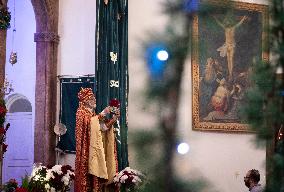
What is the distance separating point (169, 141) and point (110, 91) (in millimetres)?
7567

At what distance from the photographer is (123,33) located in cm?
888

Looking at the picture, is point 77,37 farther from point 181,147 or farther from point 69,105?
point 181,147

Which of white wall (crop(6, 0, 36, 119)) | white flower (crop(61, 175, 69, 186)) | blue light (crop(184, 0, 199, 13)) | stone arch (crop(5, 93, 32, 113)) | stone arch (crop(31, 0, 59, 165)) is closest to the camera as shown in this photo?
blue light (crop(184, 0, 199, 13))

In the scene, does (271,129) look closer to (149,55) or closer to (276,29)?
(276,29)

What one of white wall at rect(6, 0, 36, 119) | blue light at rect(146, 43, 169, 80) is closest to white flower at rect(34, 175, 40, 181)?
white wall at rect(6, 0, 36, 119)

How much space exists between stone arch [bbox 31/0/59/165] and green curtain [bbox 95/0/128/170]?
1.00 metres

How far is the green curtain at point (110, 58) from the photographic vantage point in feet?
27.5

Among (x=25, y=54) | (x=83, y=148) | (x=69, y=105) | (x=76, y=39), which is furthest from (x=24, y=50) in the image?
(x=83, y=148)

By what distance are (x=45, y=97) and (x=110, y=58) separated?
4.54 ft

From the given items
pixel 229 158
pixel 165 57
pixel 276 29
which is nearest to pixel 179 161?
pixel 165 57

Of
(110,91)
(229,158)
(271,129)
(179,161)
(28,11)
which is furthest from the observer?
(28,11)

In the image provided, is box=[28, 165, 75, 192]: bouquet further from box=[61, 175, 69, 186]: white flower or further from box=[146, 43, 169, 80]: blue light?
box=[146, 43, 169, 80]: blue light

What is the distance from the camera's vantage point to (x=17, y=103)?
1168 cm

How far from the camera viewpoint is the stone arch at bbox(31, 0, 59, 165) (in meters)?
8.79
